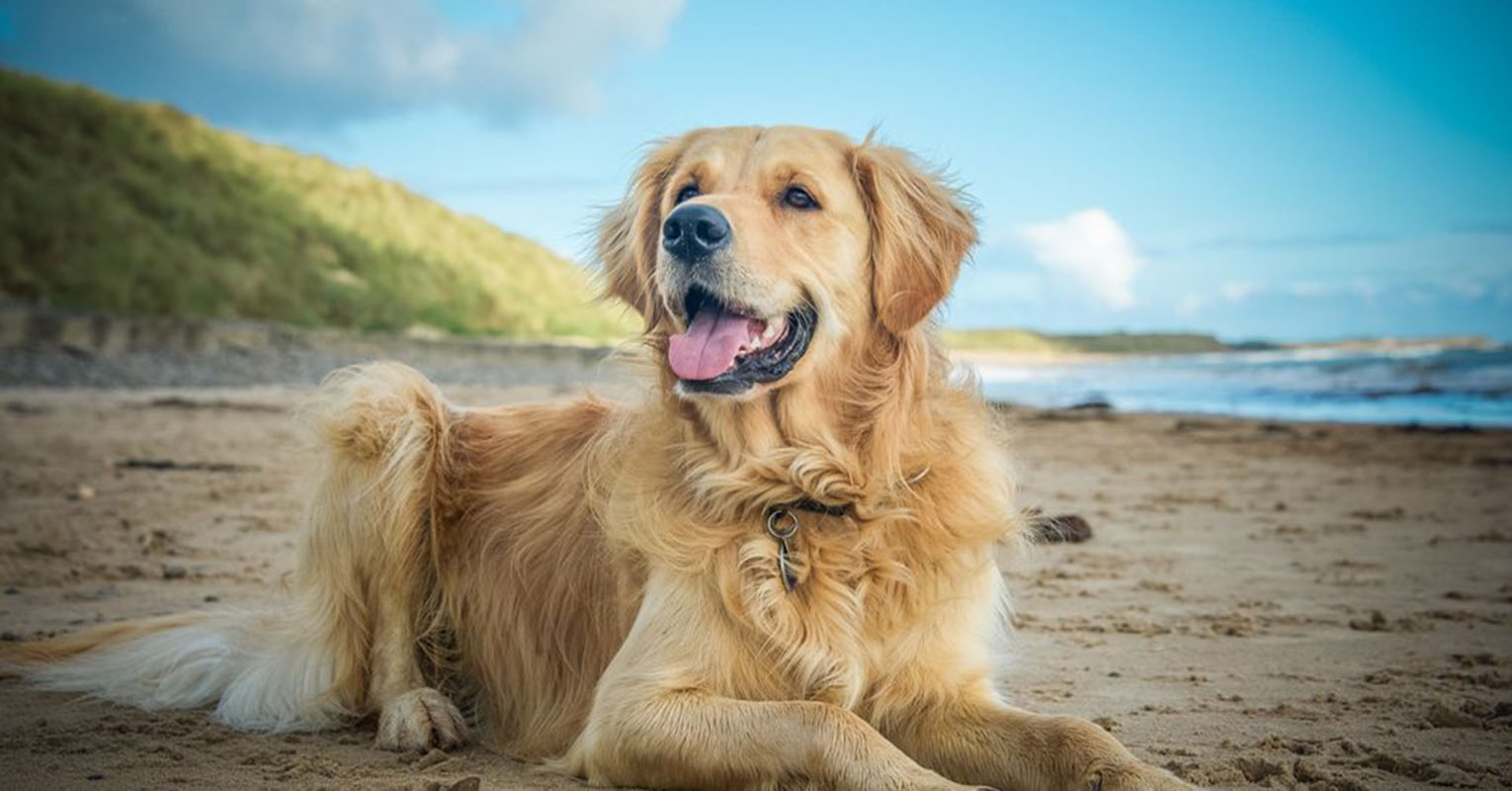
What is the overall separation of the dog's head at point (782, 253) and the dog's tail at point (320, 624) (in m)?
0.97

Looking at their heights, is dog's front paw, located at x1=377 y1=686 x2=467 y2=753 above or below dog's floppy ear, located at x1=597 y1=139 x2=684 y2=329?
below

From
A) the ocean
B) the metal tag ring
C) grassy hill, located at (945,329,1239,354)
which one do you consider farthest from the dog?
grassy hill, located at (945,329,1239,354)

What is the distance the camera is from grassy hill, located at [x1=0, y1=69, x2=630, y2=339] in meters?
28.1

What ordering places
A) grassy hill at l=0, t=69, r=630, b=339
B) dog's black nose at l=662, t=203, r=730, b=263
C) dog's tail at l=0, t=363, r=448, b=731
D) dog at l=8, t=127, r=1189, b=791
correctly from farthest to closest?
grassy hill at l=0, t=69, r=630, b=339, dog's tail at l=0, t=363, r=448, b=731, dog's black nose at l=662, t=203, r=730, b=263, dog at l=8, t=127, r=1189, b=791

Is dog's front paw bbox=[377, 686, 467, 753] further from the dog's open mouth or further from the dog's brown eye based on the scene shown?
the dog's brown eye

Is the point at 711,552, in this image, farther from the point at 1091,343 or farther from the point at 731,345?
the point at 1091,343

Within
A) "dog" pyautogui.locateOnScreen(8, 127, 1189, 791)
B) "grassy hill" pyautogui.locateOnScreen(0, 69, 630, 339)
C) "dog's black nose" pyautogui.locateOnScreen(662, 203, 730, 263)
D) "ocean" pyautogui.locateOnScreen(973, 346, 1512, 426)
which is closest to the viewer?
"dog" pyautogui.locateOnScreen(8, 127, 1189, 791)

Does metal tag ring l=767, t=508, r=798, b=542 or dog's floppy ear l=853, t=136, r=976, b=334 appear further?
dog's floppy ear l=853, t=136, r=976, b=334

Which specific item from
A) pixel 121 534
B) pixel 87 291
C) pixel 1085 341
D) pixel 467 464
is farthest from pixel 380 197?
pixel 467 464

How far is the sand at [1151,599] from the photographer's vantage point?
3.05 m

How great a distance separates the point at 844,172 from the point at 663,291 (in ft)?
2.08

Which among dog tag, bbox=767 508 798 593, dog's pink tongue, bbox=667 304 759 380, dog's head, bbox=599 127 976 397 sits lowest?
dog tag, bbox=767 508 798 593

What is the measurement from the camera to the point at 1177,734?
326 cm

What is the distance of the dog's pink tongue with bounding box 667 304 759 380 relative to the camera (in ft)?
10.1
